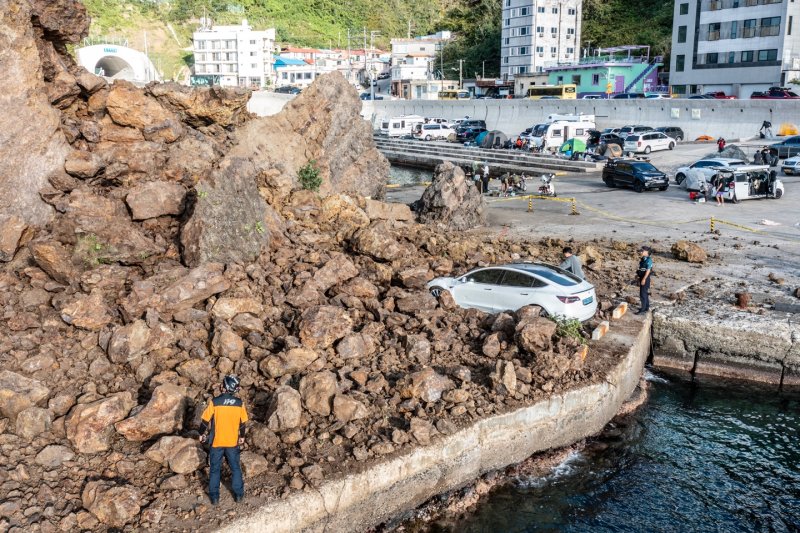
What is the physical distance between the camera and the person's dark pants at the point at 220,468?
33.0 ft

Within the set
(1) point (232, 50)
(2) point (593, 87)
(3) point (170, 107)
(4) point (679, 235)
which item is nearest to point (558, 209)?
(4) point (679, 235)

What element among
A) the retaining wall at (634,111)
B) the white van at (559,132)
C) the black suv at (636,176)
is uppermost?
the retaining wall at (634,111)

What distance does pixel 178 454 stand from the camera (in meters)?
10.9

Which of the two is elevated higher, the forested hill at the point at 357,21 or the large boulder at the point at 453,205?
the forested hill at the point at 357,21

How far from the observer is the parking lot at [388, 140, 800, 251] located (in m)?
27.0

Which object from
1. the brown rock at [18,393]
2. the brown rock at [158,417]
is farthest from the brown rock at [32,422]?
the brown rock at [158,417]

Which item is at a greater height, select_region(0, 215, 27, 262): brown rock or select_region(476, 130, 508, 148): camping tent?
select_region(476, 130, 508, 148): camping tent

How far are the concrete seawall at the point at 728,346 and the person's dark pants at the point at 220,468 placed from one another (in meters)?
12.3

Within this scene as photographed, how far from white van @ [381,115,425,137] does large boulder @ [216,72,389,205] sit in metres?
38.2

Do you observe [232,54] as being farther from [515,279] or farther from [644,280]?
[644,280]

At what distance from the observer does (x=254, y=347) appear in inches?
568

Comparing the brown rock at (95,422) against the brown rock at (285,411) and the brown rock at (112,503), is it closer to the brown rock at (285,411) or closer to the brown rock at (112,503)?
the brown rock at (112,503)

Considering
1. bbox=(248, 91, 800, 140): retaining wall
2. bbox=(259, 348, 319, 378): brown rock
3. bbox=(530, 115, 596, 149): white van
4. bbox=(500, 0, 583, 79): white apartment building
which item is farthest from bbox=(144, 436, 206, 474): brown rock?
bbox=(500, 0, 583, 79): white apartment building

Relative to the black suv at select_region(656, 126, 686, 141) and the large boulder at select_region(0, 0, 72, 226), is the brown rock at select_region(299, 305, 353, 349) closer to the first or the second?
the large boulder at select_region(0, 0, 72, 226)
